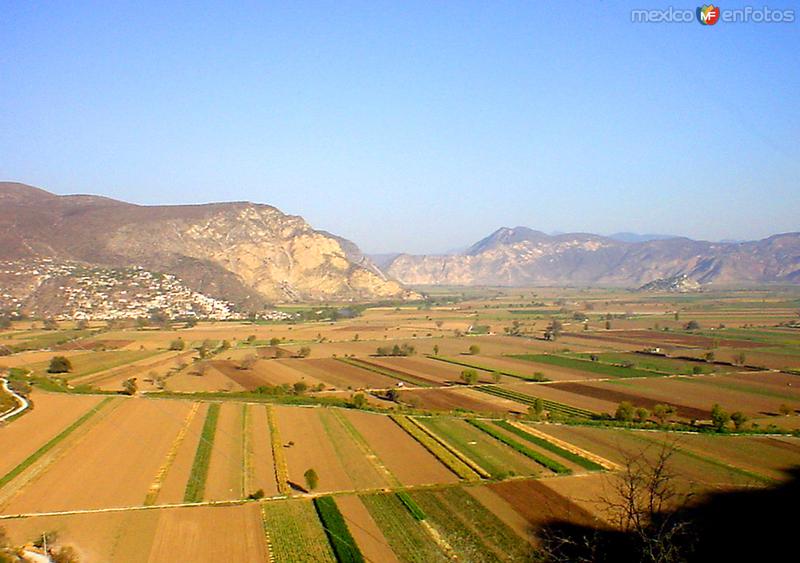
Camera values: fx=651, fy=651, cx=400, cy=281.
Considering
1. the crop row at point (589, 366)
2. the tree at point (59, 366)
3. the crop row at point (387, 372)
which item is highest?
the tree at point (59, 366)

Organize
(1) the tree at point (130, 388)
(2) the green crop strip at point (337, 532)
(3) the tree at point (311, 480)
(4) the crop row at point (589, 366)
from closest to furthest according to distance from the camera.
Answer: (2) the green crop strip at point (337, 532), (3) the tree at point (311, 480), (1) the tree at point (130, 388), (4) the crop row at point (589, 366)

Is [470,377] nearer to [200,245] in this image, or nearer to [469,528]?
[469,528]

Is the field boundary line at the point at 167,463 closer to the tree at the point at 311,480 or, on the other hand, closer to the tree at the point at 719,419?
the tree at the point at 311,480

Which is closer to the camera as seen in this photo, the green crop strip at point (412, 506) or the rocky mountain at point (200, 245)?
the green crop strip at point (412, 506)

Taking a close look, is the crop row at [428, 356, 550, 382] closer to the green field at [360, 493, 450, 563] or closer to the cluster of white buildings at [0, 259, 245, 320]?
the green field at [360, 493, 450, 563]

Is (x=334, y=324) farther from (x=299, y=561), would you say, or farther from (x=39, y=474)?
(x=299, y=561)

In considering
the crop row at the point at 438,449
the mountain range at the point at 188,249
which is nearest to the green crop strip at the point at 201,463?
the crop row at the point at 438,449

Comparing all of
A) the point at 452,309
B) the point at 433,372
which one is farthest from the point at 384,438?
the point at 452,309
